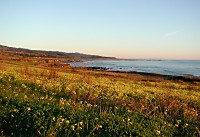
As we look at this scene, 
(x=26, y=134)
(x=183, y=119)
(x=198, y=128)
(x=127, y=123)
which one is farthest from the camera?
(x=183, y=119)

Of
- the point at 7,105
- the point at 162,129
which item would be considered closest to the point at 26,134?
the point at 7,105

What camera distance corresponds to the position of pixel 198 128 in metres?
9.46

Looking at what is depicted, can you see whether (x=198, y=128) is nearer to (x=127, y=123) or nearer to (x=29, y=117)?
(x=127, y=123)

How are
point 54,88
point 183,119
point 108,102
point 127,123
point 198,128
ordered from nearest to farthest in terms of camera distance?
point 127,123, point 198,128, point 183,119, point 108,102, point 54,88

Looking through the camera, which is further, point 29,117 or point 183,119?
point 183,119

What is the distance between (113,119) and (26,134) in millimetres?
2862

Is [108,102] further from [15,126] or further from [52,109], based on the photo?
[15,126]

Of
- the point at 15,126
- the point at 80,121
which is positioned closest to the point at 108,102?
the point at 80,121

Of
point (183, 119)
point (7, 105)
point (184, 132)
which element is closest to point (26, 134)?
point (7, 105)

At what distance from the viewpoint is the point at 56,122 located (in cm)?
849

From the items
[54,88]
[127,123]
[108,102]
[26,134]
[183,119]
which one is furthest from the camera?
[54,88]

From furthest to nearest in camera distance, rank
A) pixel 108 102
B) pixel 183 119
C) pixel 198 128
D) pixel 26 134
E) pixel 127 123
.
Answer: pixel 108 102
pixel 183 119
pixel 198 128
pixel 127 123
pixel 26 134

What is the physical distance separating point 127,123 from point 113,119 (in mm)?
527

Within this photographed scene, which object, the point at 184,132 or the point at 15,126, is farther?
the point at 184,132
